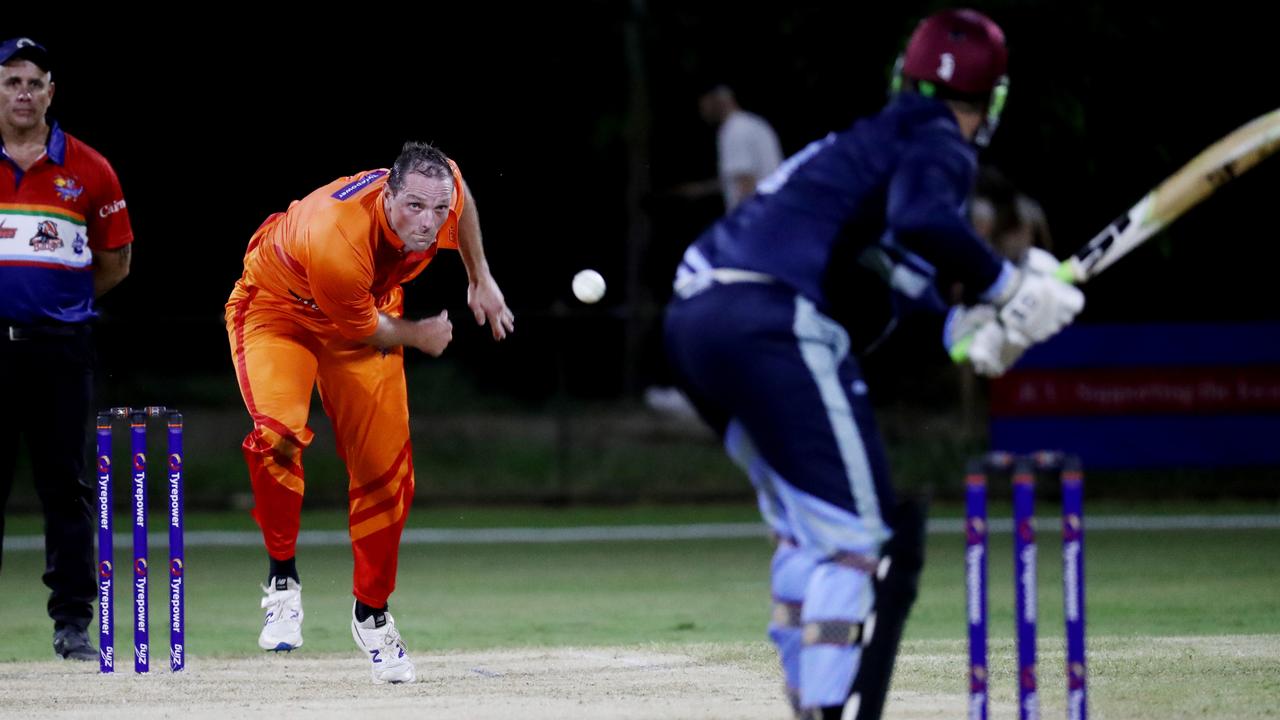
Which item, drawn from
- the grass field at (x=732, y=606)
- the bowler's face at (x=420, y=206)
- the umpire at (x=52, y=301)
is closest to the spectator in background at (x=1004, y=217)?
the grass field at (x=732, y=606)

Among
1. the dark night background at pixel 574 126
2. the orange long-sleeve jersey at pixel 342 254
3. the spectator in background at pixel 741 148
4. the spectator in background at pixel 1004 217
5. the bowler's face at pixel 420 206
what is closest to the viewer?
the bowler's face at pixel 420 206

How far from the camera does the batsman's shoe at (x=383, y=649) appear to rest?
729 centimetres

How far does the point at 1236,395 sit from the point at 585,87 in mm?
7051

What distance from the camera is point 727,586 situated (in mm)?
10883

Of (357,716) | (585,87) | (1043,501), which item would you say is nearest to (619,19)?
(585,87)

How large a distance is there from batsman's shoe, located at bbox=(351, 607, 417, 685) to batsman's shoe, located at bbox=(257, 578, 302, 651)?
0.44 metres

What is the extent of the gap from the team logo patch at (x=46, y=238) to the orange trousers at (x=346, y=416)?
1.05m

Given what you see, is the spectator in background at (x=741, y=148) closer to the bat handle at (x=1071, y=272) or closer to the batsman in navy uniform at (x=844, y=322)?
the bat handle at (x=1071, y=272)

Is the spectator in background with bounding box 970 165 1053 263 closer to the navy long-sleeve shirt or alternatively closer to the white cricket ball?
the white cricket ball

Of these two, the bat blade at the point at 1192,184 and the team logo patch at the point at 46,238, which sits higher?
the bat blade at the point at 1192,184

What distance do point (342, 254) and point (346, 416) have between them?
71 cm

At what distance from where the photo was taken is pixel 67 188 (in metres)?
8.08

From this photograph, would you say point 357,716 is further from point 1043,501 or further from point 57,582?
point 1043,501

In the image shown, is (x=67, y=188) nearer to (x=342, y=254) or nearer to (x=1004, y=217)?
(x=342, y=254)
